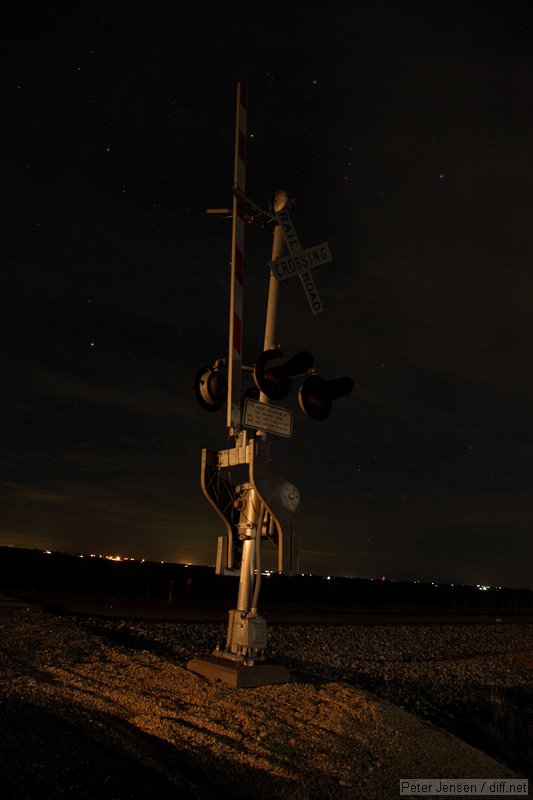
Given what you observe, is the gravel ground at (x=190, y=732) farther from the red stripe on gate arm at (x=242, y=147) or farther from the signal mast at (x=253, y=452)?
the red stripe on gate arm at (x=242, y=147)

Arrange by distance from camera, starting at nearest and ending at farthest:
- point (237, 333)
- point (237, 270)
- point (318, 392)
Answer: point (318, 392) → point (237, 333) → point (237, 270)

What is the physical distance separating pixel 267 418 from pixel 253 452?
0.50m

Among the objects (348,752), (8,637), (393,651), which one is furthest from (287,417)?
(393,651)

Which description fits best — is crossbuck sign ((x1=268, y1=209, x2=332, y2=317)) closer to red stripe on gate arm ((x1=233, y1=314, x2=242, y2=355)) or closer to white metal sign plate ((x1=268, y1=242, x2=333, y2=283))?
white metal sign plate ((x1=268, y1=242, x2=333, y2=283))

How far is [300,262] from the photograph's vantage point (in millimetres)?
7789

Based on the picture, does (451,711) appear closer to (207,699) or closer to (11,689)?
(207,699)

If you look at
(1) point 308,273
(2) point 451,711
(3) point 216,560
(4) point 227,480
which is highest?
(1) point 308,273

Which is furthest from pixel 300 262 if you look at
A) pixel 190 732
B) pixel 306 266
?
pixel 190 732

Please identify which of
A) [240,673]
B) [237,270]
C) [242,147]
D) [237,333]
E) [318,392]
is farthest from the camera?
[242,147]

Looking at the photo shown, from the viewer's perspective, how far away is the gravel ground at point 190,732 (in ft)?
15.5

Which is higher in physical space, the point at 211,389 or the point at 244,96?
the point at 244,96

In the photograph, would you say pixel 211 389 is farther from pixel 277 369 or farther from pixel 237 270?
pixel 237 270

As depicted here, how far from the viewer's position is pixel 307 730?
621cm

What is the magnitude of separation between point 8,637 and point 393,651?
9.54m
